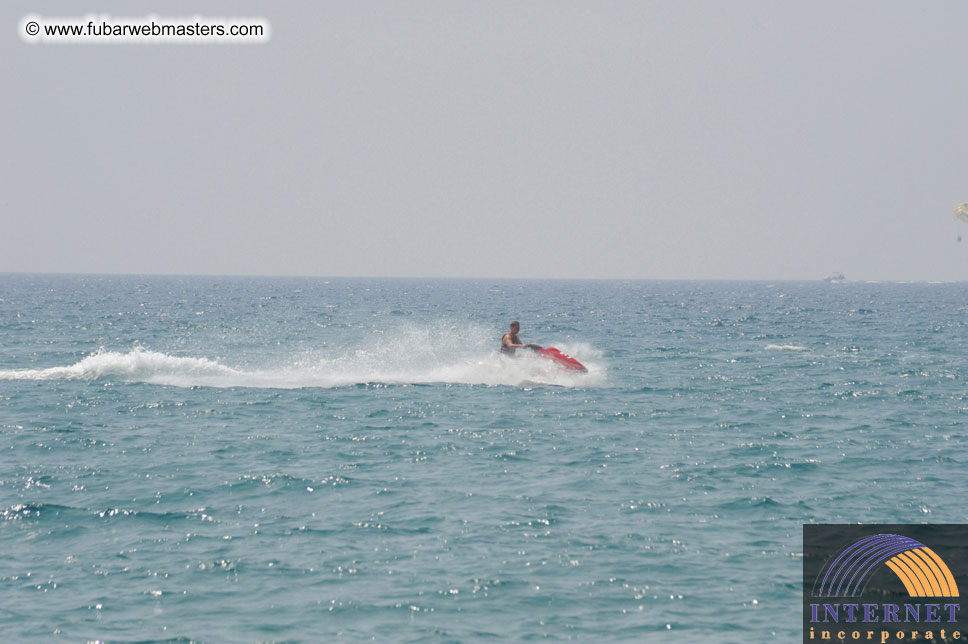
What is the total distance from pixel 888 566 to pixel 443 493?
24.5 feet

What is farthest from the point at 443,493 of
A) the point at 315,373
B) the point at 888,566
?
the point at 315,373

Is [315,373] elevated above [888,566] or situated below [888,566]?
above

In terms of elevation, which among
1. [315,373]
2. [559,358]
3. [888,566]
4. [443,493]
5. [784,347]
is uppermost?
[784,347]

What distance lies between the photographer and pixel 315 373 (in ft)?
112

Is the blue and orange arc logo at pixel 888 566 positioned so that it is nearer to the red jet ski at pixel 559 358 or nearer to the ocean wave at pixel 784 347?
the red jet ski at pixel 559 358

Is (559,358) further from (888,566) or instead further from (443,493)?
(888,566)

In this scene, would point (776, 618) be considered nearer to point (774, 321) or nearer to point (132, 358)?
point (132, 358)

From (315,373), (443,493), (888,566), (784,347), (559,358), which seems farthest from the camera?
(784,347)

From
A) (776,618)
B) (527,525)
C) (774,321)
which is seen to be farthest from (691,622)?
(774,321)

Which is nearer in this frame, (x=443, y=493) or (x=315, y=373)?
(x=443, y=493)

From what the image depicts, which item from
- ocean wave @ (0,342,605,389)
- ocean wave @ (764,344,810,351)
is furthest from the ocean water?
ocean wave @ (764,344,810,351)

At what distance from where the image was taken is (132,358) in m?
34.0

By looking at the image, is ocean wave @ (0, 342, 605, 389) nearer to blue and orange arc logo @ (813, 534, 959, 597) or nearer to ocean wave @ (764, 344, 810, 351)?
blue and orange arc logo @ (813, 534, 959, 597)

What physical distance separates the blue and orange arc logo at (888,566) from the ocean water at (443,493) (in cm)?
62
